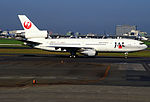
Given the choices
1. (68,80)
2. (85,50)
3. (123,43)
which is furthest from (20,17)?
(68,80)

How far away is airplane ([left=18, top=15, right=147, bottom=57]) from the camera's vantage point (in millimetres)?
51719

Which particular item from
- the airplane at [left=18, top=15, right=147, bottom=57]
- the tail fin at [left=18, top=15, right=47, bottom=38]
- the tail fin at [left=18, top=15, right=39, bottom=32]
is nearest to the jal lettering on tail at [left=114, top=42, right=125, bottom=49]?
the airplane at [left=18, top=15, right=147, bottom=57]

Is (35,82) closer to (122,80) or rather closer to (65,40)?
(122,80)

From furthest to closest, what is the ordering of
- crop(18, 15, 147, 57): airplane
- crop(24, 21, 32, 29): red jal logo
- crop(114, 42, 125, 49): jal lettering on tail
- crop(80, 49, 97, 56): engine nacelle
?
1. crop(24, 21, 32, 29): red jal logo
2. crop(18, 15, 147, 57): airplane
3. crop(114, 42, 125, 49): jal lettering on tail
4. crop(80, 49, 97, 56): engine nacelle

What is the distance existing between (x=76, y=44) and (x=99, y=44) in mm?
5068

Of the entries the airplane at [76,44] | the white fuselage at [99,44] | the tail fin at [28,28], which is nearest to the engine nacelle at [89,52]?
the airplane at [76,44]

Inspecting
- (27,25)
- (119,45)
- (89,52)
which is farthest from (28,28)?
(119,45)

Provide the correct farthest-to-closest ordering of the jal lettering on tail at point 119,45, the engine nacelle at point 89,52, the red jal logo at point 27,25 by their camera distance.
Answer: the red jal logo at point 27,25 < the jal lettering on tail at point 119,45 < the engine nacelle at point 89,52

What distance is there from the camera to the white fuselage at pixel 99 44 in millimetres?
51688

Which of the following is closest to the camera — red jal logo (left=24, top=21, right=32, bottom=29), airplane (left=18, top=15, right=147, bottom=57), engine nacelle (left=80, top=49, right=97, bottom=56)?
engine nacelle (left=80, top=49, right=97, bottom=56)

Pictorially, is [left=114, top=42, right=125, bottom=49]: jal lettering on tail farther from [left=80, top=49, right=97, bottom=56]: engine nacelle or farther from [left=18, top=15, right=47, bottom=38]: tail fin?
[left=18, top=15, right=47, bottom=38]: tail fin

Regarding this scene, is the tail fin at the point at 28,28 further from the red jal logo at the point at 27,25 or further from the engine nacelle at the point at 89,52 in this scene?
the engine nacelle at the point at 89,52

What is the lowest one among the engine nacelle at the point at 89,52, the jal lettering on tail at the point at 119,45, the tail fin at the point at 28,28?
the engine nacelle at the point at 89,52

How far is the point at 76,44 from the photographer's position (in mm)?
52875
